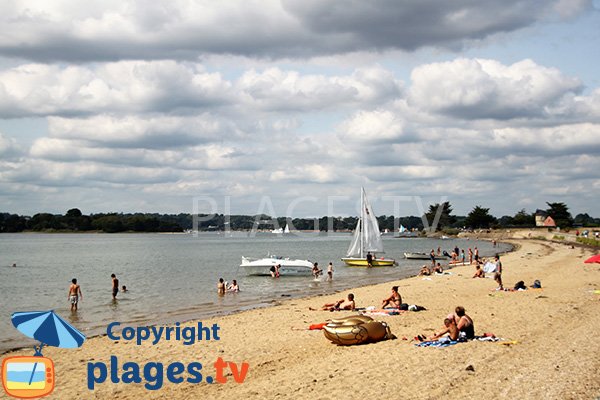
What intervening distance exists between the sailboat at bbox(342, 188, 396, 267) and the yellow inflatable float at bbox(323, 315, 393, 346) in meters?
42.7

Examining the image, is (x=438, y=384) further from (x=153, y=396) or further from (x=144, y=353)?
(x=144, y=353)

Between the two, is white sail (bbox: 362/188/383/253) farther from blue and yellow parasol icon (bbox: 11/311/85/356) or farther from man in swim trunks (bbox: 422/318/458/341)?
blue and yellow parasol icon (bbox: 11/311/85/356)

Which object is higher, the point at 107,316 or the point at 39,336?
the point at 39,336

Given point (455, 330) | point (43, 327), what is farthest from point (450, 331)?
point (43, 327)

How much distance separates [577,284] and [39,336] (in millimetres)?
29247

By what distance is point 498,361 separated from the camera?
14297mm

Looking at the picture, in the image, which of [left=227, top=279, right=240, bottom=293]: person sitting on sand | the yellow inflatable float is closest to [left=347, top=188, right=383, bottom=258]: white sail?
[left=227, top=279, right=240, bottom=293]: person sitting on sand

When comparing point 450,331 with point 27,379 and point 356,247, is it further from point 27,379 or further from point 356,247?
point 356,247

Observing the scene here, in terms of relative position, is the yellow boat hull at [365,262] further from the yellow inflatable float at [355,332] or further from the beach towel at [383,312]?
the yellow inflatable float at [355,332]

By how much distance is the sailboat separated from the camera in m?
60.1

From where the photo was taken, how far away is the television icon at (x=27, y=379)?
13.7 metres

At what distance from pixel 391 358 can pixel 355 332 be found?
80.7 inches

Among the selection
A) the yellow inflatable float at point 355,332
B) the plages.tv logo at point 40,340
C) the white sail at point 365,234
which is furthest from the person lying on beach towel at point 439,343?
the white sail at point 365,234

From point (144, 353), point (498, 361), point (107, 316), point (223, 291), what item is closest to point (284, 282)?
point (223, 291)
